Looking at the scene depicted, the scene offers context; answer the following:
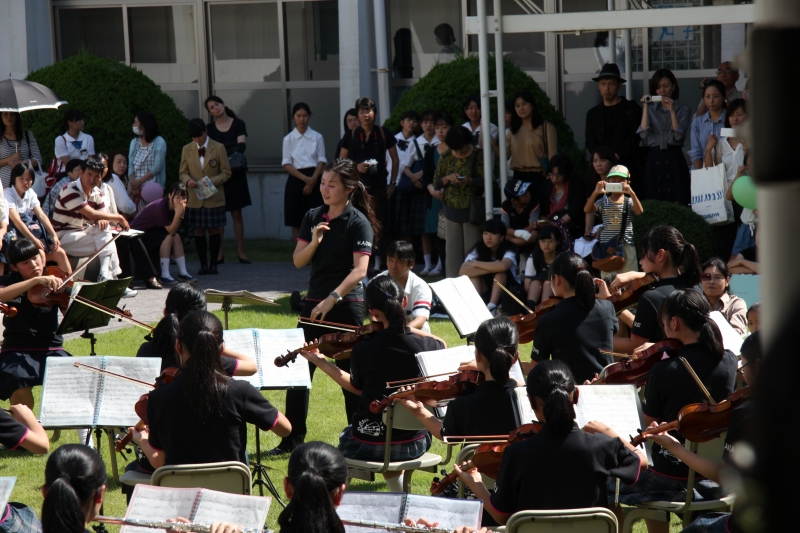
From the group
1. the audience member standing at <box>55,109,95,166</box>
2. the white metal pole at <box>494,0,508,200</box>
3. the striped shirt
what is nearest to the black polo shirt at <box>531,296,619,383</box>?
the white metal pole at <box>494,0,508,200</box>

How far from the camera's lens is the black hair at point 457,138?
1012 cm

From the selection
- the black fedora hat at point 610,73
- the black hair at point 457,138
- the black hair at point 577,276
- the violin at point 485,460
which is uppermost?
the black fedora hat at point 610,73

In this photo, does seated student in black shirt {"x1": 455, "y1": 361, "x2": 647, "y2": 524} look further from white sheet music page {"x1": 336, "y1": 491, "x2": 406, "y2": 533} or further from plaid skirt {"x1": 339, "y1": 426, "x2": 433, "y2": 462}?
plaid skirt {"x1": 339, "y1": 426, "x2": 433, "y2": 462}

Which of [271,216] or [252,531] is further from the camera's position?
[271,216]

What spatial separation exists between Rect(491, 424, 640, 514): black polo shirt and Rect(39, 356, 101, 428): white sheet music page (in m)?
2.27

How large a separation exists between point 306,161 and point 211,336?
867 centimetres

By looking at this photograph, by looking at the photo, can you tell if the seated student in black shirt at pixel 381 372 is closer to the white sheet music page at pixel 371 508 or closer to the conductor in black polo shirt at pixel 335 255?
the conductor in black polo shirt at pixel 335 255

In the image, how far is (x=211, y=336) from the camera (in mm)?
4031

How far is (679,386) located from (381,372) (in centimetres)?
150

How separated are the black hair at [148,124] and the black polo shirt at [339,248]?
6.52m

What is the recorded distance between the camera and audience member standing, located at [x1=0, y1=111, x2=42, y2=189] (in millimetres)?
11025

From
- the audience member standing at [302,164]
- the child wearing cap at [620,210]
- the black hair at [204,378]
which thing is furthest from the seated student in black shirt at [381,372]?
the audience member standing at [302,164]

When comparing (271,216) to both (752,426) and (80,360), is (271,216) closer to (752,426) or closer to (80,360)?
(80,360)

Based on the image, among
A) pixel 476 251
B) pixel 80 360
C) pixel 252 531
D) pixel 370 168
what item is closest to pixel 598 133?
pixel 476 251
